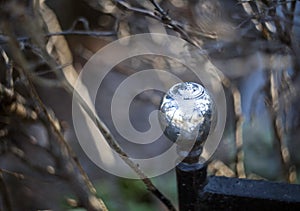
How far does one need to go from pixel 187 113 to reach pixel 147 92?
1.46 meters

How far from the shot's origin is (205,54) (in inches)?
58.1

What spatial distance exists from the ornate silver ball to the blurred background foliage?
0.25 meters

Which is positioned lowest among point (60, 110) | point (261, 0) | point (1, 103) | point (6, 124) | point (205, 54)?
point (60, 110)

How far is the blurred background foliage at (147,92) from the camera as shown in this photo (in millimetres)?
1462

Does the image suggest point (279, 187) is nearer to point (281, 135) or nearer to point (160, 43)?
point (281, 135)

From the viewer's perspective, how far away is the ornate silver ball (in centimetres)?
104

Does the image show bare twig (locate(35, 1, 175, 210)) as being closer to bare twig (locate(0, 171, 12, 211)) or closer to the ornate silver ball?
the ornate silver ball

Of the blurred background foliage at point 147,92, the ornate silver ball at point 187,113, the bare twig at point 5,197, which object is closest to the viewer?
the ornate silver ball at point 187,113

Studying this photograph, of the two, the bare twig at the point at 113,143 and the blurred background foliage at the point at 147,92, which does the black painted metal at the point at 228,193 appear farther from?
the blurred background foliage at the point at 147,92

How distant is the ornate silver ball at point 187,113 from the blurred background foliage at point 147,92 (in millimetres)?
252

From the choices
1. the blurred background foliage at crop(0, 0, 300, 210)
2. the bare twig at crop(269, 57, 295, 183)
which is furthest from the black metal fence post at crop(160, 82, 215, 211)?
the bare twig at crop(269, 57, 295, 183)

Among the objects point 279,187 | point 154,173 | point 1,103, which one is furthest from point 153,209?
point 279,187

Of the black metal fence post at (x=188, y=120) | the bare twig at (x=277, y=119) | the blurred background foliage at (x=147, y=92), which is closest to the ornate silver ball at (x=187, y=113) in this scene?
the black metal fence post at (x=188, y=120)

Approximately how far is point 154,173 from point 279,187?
982mm
